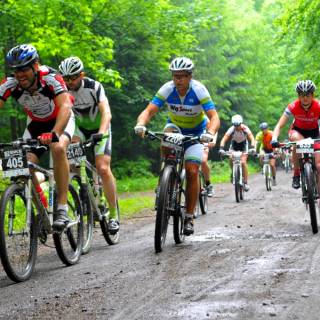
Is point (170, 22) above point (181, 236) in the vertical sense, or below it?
above

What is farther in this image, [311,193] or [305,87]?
[305,87]

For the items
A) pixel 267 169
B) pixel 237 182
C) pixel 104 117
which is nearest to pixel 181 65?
pixel 104 117

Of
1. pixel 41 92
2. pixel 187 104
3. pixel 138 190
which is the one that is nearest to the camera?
pixel 41 92

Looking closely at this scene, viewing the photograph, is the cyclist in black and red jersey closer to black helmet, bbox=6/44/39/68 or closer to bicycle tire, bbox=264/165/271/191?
black helmet, bbox=6/44/39/68

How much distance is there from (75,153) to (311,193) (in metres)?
3.23

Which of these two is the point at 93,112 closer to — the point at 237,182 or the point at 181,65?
the point at 181,65

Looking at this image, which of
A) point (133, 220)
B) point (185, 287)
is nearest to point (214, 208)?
point (133, 220)

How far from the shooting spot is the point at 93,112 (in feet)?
26.8

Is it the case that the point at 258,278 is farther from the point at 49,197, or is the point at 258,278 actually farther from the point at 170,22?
the point at 170,22

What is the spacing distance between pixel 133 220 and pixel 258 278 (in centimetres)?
651

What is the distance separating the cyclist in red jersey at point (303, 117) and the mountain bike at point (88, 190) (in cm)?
277

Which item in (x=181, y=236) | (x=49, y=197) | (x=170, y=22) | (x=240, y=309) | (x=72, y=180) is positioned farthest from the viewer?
(x=170, y=22)

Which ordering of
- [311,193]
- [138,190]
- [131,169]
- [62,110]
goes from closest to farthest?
[62,110] < [311,193] < [138,190] < [131,169]

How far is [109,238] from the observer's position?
8242mm
